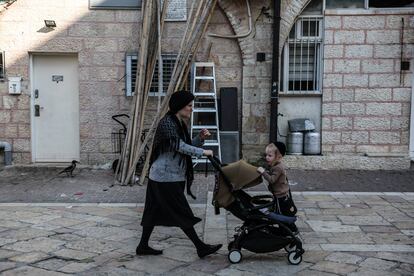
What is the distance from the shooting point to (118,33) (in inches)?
390

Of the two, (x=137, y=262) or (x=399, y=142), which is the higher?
(x=399, y=142)

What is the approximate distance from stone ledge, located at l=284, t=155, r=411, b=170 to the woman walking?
5.19 metres

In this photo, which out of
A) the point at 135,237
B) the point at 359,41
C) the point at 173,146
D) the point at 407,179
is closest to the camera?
the point at 173,146

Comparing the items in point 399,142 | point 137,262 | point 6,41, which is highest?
point 6,41

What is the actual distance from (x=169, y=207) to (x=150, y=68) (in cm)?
461

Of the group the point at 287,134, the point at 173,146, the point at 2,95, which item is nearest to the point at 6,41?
the point at 2,95

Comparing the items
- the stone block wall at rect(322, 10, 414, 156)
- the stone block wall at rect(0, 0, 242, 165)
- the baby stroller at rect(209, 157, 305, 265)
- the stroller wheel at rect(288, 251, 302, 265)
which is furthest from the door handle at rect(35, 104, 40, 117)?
the stroller wheel at rect(288, 251, 302, 265)

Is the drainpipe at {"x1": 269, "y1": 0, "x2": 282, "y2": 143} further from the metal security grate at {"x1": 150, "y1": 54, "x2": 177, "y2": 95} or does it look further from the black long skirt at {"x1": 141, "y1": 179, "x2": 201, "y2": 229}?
the black long skirt at {"x1": 141, "y1": 179, "x2": 201, "y2": 229}

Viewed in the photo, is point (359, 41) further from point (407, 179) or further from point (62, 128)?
point (62, 128)

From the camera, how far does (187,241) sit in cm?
562

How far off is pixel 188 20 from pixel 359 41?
3327mm

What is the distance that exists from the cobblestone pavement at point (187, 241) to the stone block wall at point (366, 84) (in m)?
2.65

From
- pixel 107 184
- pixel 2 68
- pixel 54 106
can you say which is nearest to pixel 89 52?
pixel 54 106

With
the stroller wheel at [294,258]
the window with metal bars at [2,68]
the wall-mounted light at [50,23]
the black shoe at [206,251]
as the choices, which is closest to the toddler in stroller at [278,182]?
the stroller wheel at [294,258]
